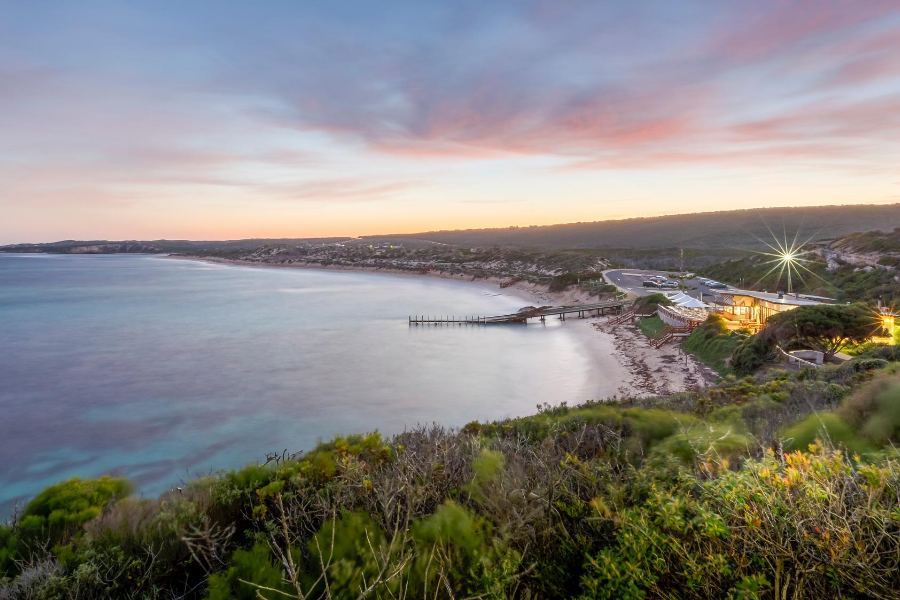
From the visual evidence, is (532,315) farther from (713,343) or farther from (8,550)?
(8,550)

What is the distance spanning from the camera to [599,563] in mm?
2947

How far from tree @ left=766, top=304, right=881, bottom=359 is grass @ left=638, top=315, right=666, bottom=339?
10693mm

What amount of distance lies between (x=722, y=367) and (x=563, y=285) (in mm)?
34302

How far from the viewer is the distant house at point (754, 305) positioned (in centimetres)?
2259

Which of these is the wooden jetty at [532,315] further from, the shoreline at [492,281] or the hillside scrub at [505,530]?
the hillside scrub at [505,530]

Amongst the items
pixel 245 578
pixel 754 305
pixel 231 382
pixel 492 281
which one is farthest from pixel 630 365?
pixel 492 281

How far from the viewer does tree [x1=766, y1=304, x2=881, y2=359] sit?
58.5 ft

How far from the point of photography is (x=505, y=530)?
11.1ft

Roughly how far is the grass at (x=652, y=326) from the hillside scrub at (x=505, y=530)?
2461cm

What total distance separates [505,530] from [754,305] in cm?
2759

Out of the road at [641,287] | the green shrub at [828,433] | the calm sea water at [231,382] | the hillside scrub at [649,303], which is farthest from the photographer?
the road at [641,287]

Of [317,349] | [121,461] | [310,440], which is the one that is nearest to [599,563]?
[310,440]

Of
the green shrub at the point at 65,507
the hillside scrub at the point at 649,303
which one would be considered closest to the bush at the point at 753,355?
the hillside scrub at the point at 649,303

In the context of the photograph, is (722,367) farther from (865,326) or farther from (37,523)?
(37,523)
